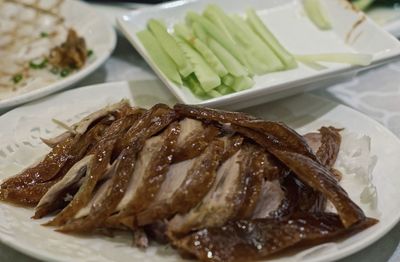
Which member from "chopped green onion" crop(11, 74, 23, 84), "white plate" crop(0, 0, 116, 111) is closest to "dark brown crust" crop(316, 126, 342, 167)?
"white plate" crop(0, 0, 116, 111)

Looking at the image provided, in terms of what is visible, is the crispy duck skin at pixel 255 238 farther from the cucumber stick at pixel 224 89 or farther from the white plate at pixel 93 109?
the cucumber stick at pixel 224 89

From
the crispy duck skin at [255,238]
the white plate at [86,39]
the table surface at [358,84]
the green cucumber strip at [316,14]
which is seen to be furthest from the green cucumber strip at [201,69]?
the crispy duck skin at [255,238]

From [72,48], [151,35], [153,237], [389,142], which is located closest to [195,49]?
[151,35]

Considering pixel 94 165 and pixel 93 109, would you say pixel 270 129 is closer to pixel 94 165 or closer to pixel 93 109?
pixel 94 165

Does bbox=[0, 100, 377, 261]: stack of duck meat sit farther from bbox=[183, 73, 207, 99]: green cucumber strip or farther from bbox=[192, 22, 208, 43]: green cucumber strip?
bbox=[192, 22, 208, 43]: green cucumber strip

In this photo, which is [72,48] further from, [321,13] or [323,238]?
[323,238]
